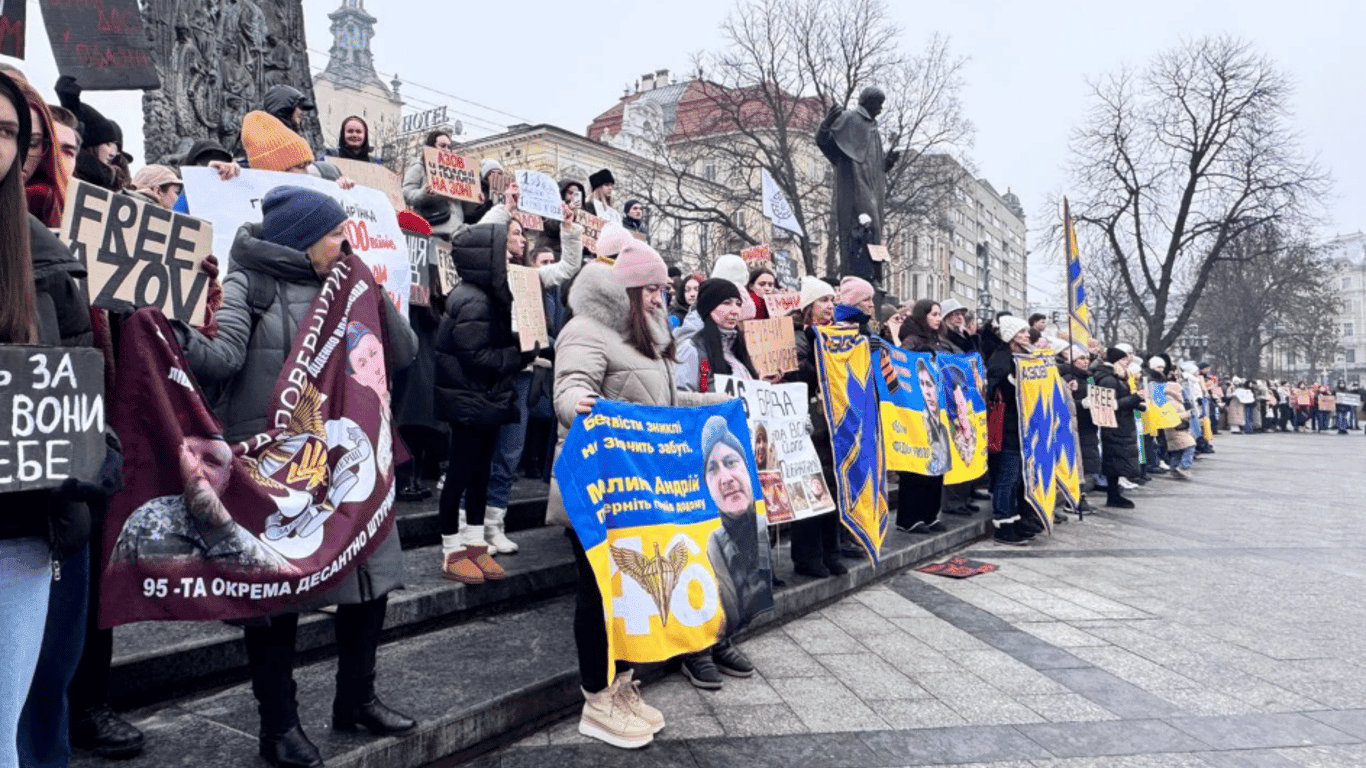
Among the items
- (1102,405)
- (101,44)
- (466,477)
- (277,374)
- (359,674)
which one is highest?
(101,44)

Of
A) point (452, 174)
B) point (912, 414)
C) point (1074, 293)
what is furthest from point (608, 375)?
point (1074, 293)

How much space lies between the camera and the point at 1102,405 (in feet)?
34.1

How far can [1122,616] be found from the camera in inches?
218

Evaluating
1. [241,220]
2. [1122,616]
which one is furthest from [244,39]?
[1122,616]

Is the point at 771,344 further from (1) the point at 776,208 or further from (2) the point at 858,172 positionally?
(2) the point at 858,172

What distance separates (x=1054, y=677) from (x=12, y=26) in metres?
5.60

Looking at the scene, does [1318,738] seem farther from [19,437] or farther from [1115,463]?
[1115,463]

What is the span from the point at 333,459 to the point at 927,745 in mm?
2453

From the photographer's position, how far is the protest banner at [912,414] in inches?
271

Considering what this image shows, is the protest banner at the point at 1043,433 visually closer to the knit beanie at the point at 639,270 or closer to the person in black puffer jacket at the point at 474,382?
the person in black puffer jacket at the point at 474,382

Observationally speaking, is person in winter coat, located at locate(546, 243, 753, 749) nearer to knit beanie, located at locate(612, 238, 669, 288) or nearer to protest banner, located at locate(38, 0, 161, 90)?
knit beanie, located at locate(612, 238, 669, 288)

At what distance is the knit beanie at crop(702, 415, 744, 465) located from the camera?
12.9ft

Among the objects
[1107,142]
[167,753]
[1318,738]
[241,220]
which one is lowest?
[1318,738]

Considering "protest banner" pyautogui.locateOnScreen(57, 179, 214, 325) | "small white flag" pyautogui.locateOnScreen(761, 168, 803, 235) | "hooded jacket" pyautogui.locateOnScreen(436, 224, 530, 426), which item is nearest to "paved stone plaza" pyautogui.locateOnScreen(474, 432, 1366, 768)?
"hooded jacket" pyautogui.locateOnScreen(436, 224, 530, 426)
